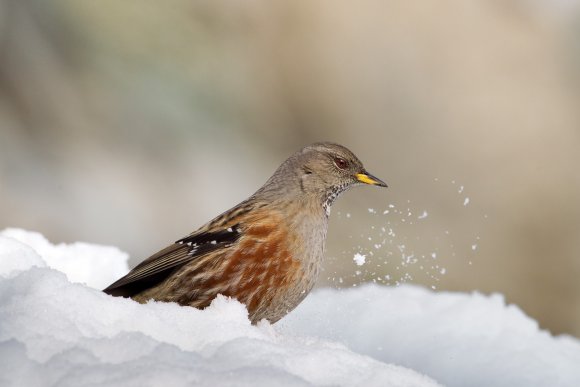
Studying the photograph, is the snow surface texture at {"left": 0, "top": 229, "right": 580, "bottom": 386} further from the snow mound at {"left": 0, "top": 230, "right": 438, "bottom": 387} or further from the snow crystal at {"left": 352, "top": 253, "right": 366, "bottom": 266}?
the snow crystal at {"left": 352, "top": 253, "right": 366, "bottom": 266}

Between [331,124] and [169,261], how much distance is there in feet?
12.8

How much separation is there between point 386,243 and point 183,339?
15.8 feet

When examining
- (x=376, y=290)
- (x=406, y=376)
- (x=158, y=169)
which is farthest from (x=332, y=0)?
(x=406, y=376)

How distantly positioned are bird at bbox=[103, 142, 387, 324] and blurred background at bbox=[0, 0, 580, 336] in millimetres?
2793

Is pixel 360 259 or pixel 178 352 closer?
pixel 178 352

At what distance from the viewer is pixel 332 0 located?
7.67 m

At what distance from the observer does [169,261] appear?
4.06 m

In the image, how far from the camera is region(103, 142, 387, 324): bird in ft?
12.6

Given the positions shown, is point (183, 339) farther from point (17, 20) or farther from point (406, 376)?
point (17, 20)

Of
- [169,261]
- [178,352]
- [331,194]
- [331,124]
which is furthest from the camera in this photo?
[331,124]

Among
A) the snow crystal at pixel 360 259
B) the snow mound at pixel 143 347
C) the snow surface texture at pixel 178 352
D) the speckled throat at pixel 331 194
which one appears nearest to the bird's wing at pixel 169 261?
the speckled throat at pixel 331 194

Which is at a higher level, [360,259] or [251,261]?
[360,259]

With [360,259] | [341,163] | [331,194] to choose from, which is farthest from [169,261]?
[360,259]

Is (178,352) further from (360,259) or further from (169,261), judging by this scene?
(360,259)
